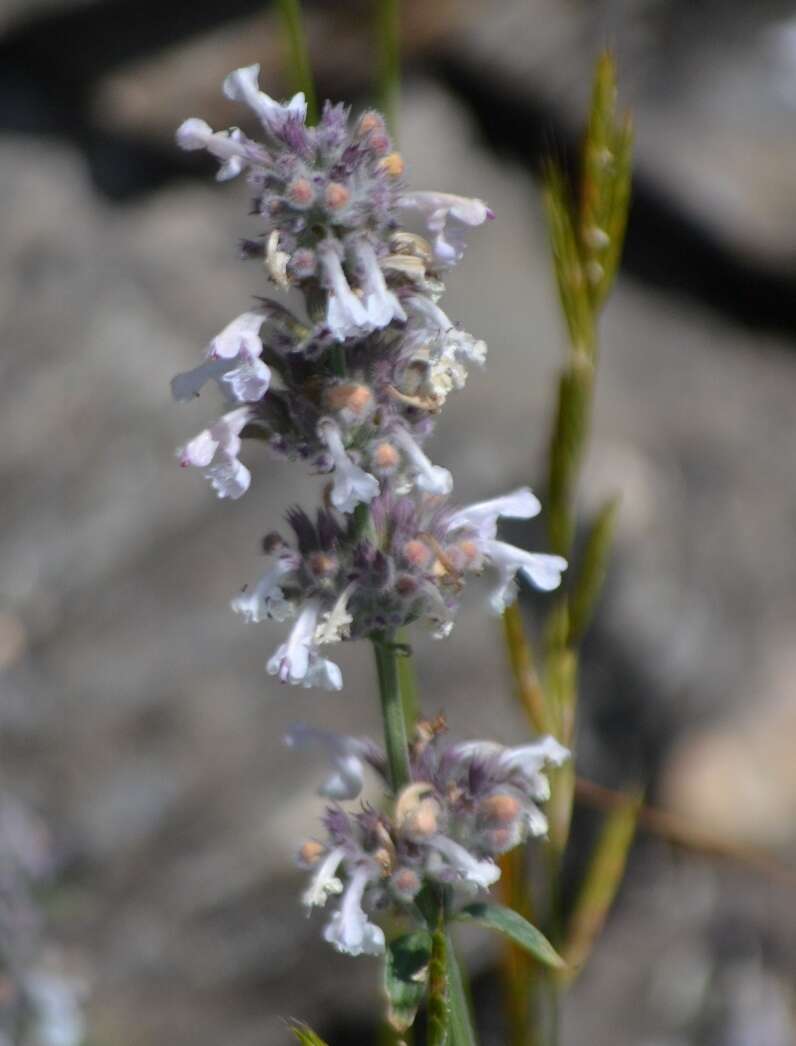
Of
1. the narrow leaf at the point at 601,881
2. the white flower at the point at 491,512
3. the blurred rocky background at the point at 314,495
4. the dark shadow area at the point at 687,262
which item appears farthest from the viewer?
the dark shadow area at the point at 687,262

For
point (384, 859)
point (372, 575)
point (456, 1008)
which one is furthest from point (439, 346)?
point (456, 1008)

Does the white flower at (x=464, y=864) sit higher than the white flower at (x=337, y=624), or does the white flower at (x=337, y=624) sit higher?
the white flower at (x=337, y=624)

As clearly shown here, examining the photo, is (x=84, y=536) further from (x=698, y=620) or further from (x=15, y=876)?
(x=698, y=620)

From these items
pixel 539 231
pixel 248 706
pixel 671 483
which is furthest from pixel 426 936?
pixel 539 231

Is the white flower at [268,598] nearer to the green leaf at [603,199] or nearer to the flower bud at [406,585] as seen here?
the flower bud at [406,585]

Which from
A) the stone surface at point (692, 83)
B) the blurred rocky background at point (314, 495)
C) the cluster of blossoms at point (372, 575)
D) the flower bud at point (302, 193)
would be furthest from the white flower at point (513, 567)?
the stone surface at point (692, 83)

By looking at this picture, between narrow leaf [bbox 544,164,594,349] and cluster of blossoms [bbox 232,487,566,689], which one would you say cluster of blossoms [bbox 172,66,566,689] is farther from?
narrow leaf [bbox 544,164,594,349]

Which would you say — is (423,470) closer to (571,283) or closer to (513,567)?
(513,567)
